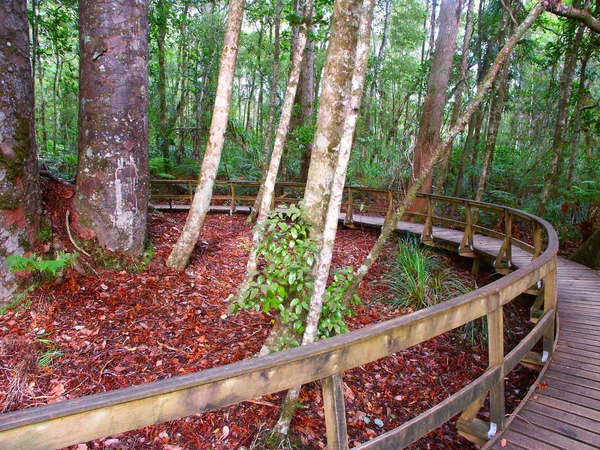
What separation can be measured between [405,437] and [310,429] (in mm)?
1757

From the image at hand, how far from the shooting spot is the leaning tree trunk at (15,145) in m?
4.28

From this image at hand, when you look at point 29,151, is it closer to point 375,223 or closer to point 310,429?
point 310,429

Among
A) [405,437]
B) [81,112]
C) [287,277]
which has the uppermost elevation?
[81,112]

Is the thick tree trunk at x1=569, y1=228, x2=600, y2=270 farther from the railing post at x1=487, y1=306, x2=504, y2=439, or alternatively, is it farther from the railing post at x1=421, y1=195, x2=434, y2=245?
the railing post at x1=487, y1=306, x2=504, y2=439

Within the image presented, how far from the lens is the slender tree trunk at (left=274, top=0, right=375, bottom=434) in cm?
335

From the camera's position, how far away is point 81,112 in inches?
206

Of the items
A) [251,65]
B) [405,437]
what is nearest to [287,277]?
[405,437]

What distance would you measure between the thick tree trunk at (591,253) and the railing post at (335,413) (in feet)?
26.3

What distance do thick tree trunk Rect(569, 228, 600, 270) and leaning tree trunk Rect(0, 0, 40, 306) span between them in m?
9.59

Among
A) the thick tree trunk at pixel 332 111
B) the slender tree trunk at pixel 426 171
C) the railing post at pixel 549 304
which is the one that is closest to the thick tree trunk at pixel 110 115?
the thick tree trunk at pixel 332 111

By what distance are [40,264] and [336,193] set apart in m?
3.55

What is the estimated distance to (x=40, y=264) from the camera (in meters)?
4.34

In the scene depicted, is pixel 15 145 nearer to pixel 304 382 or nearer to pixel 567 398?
pixel 304 382

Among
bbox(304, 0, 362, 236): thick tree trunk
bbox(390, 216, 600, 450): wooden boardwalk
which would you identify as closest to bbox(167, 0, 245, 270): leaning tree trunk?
bbox(304, 0, 362, 236): thick tree trunk
